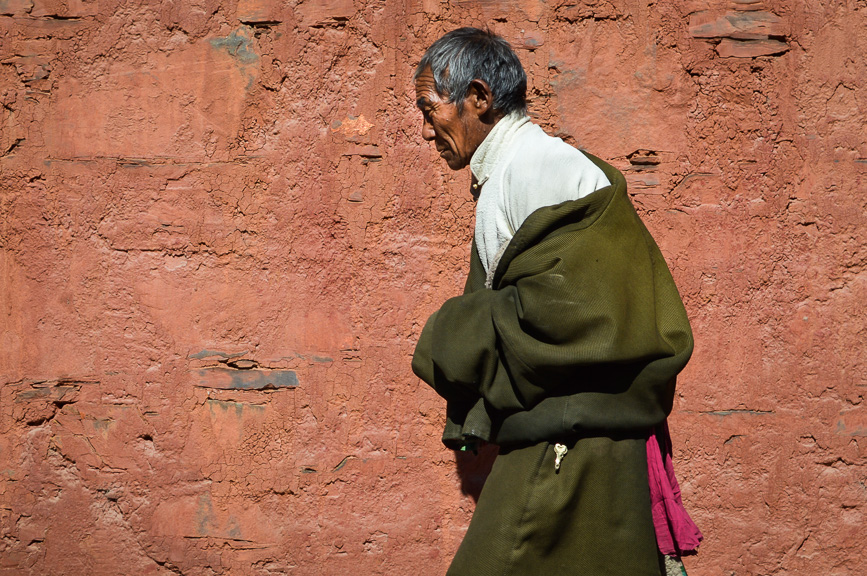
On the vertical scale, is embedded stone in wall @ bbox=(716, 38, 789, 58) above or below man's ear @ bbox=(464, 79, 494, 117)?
above

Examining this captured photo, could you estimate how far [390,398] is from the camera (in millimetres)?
3438

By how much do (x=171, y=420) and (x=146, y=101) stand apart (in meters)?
1.19

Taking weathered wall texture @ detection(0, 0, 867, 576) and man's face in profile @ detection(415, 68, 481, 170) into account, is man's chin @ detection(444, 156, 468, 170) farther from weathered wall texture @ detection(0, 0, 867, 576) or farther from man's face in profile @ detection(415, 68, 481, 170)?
weathered wall texture @ detection(0, 0, 867, 576)

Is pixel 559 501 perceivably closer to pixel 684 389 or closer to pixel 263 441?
pixel 684 389

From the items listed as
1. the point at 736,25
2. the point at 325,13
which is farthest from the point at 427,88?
the point at 736,25

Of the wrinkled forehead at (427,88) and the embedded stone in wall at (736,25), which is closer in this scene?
the wrinkled forehead at (427,88)

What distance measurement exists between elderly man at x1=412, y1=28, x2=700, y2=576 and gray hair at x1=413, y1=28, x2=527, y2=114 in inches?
1.8

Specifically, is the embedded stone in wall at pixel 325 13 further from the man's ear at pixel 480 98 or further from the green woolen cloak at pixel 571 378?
the green woolen cloak at pixel 571 378

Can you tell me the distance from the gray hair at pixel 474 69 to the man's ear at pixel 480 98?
0.04 ft

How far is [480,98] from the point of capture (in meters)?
2.47

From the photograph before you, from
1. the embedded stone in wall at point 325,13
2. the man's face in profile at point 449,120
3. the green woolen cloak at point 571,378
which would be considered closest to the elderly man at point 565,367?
the green woolen cloak at point 571,378

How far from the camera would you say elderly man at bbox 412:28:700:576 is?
85.1 inches

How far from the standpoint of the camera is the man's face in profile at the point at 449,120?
8.14ft

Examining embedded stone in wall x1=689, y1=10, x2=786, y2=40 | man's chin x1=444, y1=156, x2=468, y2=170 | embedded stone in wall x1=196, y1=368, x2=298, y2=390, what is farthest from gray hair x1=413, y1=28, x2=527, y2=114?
Answer: embedded stone in wall x1=196, y1=368, x2=298, y2=390
